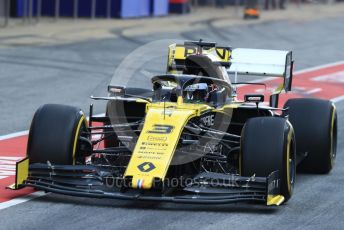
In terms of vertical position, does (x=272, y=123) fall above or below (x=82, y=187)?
above

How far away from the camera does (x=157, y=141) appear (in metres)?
9.98

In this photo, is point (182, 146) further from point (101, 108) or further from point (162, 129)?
point (101, 108)

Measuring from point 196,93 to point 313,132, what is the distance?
1.59 metres

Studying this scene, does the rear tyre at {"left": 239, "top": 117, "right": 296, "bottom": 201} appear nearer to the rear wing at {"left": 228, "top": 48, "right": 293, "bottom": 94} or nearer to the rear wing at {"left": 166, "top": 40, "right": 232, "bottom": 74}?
the rear wing at {"left": 166, "top": 40, "right": 232, "bottom": 74}

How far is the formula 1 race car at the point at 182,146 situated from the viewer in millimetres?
9719

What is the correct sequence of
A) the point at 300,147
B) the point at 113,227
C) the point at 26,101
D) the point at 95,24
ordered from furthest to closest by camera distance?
the point at 95,24
the point at 26,101
the point at 300,147
the point at 113,227

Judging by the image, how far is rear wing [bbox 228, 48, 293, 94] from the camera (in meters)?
12.6

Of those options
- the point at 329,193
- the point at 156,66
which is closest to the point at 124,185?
the point at 329,193

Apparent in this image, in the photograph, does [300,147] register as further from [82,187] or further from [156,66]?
[156,66]

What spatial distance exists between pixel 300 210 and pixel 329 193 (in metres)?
1.03

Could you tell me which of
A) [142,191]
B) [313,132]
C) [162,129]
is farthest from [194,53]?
[142,191]

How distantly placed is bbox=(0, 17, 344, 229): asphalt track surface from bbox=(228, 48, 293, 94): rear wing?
133 cm

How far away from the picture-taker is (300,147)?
11734mm

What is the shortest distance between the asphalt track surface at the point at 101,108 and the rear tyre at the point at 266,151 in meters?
0.32
